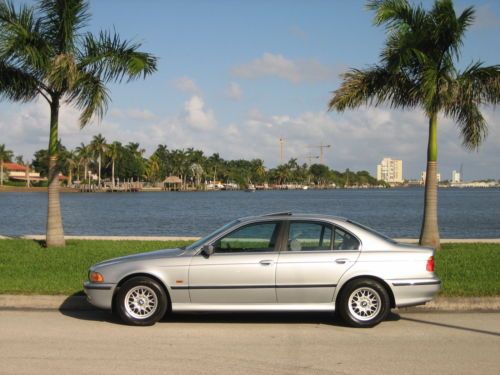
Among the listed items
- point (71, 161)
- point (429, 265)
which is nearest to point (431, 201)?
point (429, 265)

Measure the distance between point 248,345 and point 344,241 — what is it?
1.99m

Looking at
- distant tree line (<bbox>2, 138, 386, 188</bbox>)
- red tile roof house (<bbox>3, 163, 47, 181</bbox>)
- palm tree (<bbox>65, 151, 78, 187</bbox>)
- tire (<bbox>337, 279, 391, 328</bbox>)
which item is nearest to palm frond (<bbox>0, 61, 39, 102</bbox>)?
tire (<bbox>337, 279, 391, 328</bbox>)

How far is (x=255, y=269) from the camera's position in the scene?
26.6 ft

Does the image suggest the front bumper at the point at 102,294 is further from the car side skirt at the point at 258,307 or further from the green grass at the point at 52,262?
the green grass at the point at 52,262

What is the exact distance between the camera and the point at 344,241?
838 centimetres

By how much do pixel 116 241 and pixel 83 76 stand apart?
15.2 feet

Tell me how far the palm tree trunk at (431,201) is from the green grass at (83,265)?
45cm

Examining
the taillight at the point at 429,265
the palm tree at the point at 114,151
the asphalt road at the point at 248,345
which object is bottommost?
the asphalt road at the point at 248,345

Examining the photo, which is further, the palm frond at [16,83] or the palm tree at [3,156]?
the palm tree at [3,156]

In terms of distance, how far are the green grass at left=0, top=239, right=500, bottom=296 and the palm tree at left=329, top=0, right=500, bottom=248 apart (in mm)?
2236

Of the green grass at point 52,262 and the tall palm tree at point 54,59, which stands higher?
the tall palm tree at point 54,59

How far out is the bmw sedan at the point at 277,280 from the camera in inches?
318

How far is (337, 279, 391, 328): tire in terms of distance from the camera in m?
8.09

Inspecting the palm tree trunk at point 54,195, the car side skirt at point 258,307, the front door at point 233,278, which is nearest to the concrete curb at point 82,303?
the car side skirt at point 258,307
